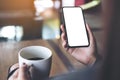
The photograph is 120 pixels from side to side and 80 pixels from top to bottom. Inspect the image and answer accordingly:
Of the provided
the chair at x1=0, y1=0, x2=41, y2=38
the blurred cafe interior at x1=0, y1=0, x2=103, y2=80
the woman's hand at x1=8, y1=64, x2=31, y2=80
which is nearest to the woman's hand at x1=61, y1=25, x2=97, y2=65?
the woman's hand at x1=8, y1=64, x2=31, y2=80

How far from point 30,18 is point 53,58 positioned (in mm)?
1081

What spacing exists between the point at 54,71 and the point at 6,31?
1.11m

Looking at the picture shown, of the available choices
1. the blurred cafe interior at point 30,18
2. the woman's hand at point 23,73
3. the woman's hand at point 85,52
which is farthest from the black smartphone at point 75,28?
the blurred cafe interior at point 30,18

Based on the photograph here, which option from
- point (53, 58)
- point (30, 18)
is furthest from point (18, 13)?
point (53, 58)

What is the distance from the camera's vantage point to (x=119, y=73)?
0.69ft

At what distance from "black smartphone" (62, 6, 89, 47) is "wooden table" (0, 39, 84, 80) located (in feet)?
0.29

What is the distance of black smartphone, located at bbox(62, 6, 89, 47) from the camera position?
0.57 meters

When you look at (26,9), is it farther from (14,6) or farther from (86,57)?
(86,57)

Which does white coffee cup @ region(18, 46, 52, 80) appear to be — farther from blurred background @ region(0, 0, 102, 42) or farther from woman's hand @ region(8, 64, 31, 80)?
blurred background @ region(0, 0, 102, 42)

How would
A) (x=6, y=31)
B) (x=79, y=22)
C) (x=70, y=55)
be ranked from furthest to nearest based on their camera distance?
(x=6, y=31)
(x=70, y=55)
(x=79, y=22)

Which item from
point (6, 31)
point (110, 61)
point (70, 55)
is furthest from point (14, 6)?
point (110, 61)

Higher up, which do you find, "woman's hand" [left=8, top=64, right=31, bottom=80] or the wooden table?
"woman's hand" [left=8, top=64, right=31, bottom=80]

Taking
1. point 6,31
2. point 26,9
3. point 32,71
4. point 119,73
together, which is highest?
point 119,73

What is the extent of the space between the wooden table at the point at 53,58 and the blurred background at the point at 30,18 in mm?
805
